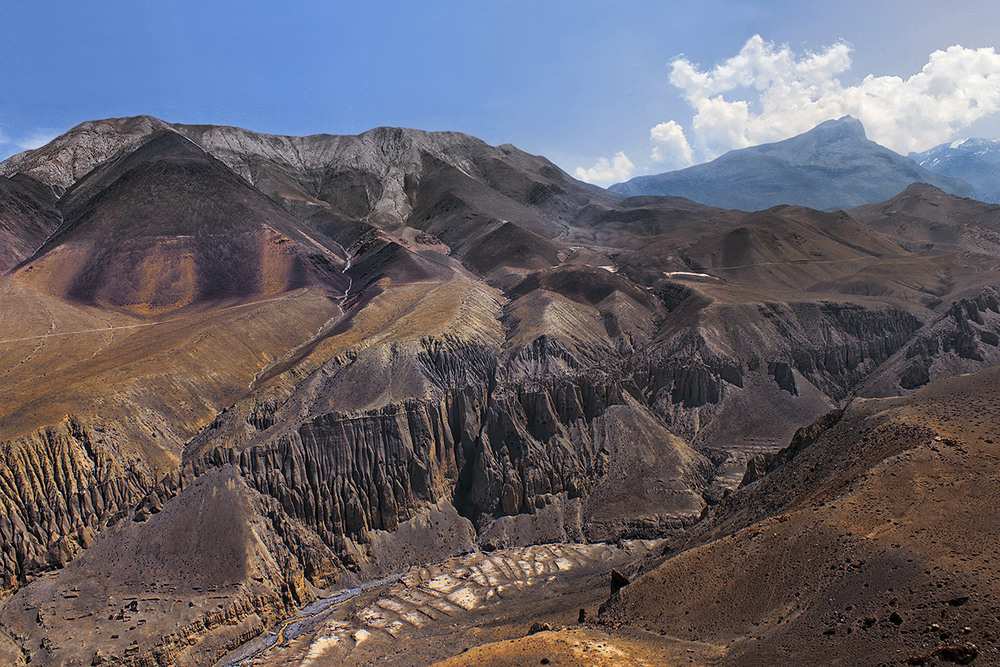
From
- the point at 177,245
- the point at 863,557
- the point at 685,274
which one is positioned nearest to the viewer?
the point at 863,557

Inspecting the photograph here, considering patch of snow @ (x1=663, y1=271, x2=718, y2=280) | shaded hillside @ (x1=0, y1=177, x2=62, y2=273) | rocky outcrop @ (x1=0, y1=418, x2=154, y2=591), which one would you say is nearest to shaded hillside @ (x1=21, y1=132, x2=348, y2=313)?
shaded hillside @ (x1=0, y1=177, x2=62, y2=273)

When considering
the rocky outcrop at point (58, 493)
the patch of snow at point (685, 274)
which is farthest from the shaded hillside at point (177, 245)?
the patch of snow at point (685, 274)

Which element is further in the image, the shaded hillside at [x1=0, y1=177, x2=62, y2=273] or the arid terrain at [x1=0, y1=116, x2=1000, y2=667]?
the shaded hillside at [x1=0, y1=177, x2=62, y2=273]

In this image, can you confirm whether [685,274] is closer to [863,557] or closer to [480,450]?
[480,450]

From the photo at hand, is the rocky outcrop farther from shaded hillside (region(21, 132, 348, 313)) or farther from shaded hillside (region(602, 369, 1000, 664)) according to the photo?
shaded hillside (region(21, 132, 348, 313))

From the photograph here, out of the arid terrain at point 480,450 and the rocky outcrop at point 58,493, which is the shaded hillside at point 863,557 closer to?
the arid terrain at point 480,450

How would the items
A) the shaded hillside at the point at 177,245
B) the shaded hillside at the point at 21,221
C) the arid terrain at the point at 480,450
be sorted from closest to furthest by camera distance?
the arid terrain at the point at 480,450 < the shaded hillside at the point at 177,245 < the shaded hillside at the point at 21,221

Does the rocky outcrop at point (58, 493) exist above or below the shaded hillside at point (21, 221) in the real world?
below

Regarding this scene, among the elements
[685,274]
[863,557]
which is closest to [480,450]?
[863,557]

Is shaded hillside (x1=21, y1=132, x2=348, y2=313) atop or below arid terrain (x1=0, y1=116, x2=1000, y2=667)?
atop

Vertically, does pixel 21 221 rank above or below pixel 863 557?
above
